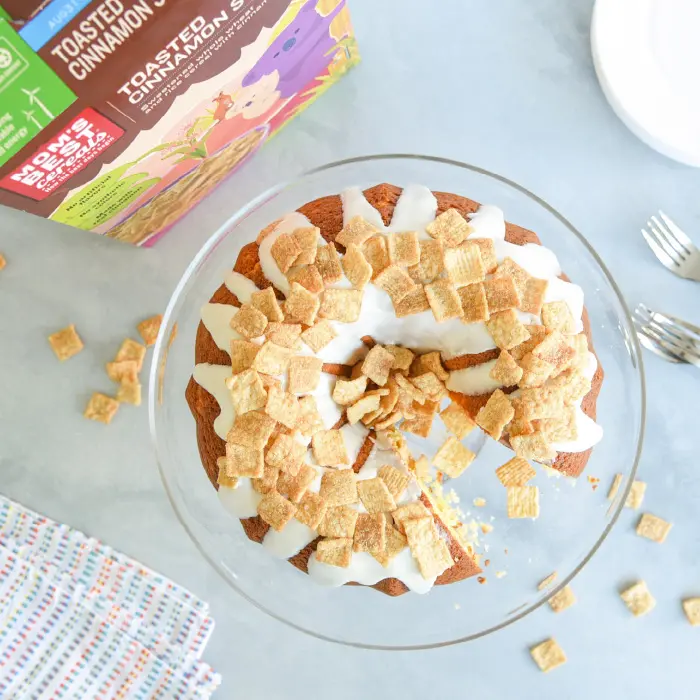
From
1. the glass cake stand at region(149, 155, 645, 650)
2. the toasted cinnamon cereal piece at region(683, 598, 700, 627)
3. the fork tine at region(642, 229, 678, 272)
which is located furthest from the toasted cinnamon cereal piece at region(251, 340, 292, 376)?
the toasted cinnamon cereal piece at region(683, 598, 700, 627)

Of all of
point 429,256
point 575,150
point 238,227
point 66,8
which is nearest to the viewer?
point 66,8

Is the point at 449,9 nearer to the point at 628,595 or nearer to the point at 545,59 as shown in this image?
the point at 545,59

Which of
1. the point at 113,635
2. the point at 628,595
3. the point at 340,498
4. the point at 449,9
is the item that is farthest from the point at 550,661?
A: the point at 449,9

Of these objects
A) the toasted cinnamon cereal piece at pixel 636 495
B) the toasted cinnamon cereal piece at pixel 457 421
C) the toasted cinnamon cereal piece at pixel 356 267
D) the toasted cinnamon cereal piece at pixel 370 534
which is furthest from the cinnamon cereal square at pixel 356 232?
the toasted cinnamon cereal piece at pixel 636 495

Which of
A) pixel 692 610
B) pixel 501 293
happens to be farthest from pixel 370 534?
pixel 692 610

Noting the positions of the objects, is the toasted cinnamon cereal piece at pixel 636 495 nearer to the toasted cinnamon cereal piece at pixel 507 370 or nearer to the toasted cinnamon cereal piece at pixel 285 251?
the toasted cinnamon cereal piece at pixel 507 370

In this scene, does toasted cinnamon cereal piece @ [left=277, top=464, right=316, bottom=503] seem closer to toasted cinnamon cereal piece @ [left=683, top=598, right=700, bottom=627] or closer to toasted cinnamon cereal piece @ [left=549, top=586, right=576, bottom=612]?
toasted cinnamon cereal piece @ [left=549, top=586, right=576, bottom=612]
